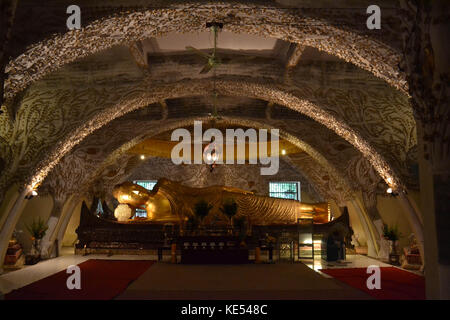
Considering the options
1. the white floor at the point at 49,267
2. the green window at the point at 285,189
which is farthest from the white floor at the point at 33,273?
the green window at the point at 285,189

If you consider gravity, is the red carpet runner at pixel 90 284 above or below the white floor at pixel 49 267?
above

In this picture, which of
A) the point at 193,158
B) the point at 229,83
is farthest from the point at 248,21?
the point at 193,158

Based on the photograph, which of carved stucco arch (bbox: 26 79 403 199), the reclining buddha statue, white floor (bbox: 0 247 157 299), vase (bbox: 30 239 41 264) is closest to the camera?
white floor (bbox: 0 247 157 299)

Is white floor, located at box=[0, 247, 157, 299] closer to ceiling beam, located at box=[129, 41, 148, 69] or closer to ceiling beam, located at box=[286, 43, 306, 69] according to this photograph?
ceiling beam, located at box=[129, 41, 148, 69]

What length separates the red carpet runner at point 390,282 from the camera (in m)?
4.60

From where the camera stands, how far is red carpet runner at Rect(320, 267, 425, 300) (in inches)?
181

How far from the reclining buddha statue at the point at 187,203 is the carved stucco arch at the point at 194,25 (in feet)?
21.2

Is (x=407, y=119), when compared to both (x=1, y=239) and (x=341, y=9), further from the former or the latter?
(x=1, y=239)

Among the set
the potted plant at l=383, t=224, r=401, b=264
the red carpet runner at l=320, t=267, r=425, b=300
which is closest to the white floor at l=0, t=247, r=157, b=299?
the red carpet runner at l=320, t=267, r=425, b=300

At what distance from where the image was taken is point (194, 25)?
17.4 ft

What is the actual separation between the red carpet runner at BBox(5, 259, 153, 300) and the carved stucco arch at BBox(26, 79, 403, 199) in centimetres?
192

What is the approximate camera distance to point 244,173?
15641 millimetres
